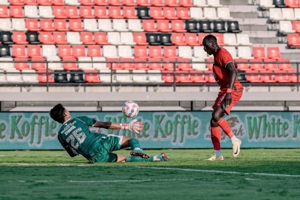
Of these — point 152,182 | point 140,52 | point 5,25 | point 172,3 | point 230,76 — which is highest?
point 172,3

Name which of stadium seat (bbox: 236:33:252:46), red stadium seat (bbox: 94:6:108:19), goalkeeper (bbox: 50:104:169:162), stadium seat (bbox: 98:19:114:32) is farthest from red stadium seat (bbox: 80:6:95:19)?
goalkeeper (bbox: 50:104:169:162)

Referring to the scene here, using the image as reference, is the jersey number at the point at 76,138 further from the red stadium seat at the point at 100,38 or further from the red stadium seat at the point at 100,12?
the red stadium seat at the point at 100,12

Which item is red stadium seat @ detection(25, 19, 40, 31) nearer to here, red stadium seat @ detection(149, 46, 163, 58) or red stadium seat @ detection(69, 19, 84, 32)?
red stadium seat @ detection(69, 19, 84, 32)

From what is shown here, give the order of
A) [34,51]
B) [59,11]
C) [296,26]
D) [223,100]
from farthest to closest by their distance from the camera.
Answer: [296,26] < [59,11] < [34,51] < [223,100]

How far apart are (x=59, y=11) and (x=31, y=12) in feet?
3.19

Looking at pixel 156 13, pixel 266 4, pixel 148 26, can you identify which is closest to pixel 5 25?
pixel 148 26

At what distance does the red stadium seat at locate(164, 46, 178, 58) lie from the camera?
2696 centimetres

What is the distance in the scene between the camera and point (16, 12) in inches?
1056

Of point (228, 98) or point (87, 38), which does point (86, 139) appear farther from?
point (87, 38)

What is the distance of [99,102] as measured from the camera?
25.4 meters

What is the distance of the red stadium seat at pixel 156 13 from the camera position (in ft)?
93.7

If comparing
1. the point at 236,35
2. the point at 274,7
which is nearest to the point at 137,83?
the point at 236,35

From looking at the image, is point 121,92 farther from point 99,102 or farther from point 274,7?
point 274,7

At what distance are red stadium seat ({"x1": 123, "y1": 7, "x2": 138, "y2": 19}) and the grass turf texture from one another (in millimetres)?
17463
